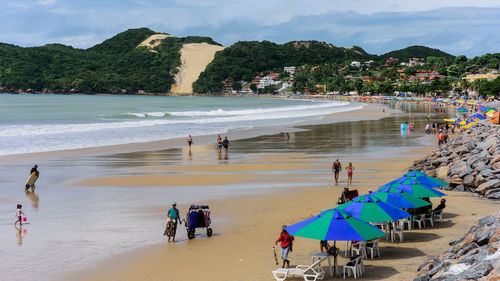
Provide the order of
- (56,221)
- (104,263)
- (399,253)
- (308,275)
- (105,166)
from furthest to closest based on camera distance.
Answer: (105,166), (56,221), (399,253), (104,263), (308,275)

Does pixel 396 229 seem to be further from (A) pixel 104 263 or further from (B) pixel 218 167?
(B) pixel 218 167

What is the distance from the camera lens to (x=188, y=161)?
28.4 m

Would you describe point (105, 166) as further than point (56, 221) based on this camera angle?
Yes

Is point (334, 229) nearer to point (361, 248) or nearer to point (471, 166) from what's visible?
point (361, 248)

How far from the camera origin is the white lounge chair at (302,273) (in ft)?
34.2

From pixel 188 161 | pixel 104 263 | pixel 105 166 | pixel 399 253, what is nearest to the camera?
pixel 104 263

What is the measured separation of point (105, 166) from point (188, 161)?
446cm

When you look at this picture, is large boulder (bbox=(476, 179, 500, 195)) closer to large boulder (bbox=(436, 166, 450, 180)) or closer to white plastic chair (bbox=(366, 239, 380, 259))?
large boulder (bbox=(436, 166, 450, 180))

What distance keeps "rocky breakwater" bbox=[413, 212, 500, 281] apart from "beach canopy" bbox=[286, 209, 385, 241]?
128 centimetres

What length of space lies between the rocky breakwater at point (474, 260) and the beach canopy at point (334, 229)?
50.4 inches

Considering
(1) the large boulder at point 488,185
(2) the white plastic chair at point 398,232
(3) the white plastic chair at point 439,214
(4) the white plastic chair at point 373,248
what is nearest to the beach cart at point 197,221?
(4) the white plastic chair at point 373,248

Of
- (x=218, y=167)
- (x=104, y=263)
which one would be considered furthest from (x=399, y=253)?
(x=218, y=167)

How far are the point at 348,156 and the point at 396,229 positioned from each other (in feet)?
53.0

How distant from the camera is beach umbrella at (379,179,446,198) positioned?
47.1ft
